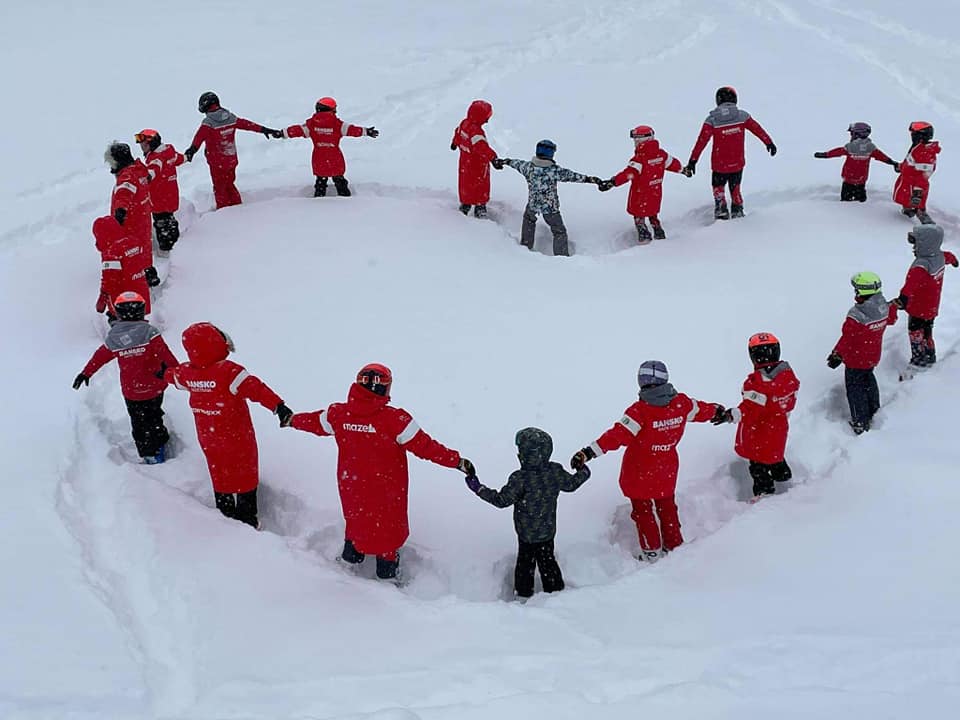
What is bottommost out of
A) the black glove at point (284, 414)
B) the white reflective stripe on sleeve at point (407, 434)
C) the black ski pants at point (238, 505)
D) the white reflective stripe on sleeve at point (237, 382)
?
the black ski pants at point (238, 505)

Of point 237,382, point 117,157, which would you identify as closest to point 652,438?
point 237,382

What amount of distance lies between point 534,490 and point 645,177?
549 centimetres

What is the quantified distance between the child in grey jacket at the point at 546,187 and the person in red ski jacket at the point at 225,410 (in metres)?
4.81

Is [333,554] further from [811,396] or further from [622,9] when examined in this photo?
[622,9]

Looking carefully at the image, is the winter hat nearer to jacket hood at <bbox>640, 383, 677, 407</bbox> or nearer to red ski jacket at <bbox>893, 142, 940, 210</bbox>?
jacket hood at <bbox>640, 383, 677, 407</bbox>

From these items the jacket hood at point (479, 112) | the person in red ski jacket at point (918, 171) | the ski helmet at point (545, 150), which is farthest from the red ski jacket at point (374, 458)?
the person in red ski jacket at point (918, 171)

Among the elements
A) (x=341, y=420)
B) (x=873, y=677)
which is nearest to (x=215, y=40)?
(x=341, y=420)

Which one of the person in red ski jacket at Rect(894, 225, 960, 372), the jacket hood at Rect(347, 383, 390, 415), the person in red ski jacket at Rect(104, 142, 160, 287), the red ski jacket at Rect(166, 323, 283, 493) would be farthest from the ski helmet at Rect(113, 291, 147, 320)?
the person in red ski jacket at Rect(894, 225, 960, 372)

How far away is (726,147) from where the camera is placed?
1039 centimetres

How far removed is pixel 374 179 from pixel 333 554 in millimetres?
6366

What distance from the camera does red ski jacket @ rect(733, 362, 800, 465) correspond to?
250 inches

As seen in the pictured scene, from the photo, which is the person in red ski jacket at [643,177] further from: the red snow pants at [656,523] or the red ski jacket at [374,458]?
the red ski jacket at [374,458]

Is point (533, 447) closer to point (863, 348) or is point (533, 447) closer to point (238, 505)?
point (238, 505)

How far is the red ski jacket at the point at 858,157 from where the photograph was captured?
10367 millimetres
